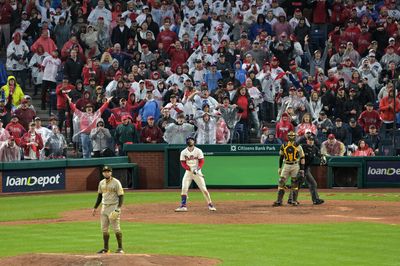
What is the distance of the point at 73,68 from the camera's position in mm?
33688

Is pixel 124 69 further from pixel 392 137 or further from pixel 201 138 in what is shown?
pixel 392 137

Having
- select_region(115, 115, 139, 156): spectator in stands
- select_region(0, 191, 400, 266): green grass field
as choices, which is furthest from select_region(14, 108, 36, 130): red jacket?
select_region(0, 191, 400, 266): green grass field

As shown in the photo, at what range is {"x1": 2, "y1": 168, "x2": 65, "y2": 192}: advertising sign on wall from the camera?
30078mm

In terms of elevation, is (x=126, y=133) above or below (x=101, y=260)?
above

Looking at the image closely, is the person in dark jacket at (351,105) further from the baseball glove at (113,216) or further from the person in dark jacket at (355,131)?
the baseball glove at (113,216)

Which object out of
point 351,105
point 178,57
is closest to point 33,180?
point 178,57

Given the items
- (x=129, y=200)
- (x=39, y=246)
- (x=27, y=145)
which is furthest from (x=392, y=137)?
(x=39, y=246)

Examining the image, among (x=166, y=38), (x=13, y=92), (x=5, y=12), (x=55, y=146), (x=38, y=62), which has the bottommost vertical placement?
(x=55, y=146)

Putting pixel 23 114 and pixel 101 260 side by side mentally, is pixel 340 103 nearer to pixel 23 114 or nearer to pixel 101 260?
pixel 23 114

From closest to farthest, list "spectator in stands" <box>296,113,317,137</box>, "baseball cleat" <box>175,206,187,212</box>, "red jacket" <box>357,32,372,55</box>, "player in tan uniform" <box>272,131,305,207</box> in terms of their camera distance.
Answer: "baseball cleat" <box>175,206,187,212</box>
"player in tan uniform" <box>272,131,305,207</box>
"spectator in stands" <box>296,113,317,137</box>
"red jacket" <box>357,32,372,55</box>

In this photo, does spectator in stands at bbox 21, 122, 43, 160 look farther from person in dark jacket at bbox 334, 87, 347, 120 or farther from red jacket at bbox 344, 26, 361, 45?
red jacket at bbox 344, 26, 361, 45

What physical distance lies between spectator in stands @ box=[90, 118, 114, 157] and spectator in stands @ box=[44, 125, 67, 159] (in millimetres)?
922

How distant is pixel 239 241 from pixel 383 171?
1217 centimetres

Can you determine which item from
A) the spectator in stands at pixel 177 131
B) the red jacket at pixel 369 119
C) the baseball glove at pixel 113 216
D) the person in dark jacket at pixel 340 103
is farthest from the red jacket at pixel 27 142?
the baseball glove at pixel 113 216
